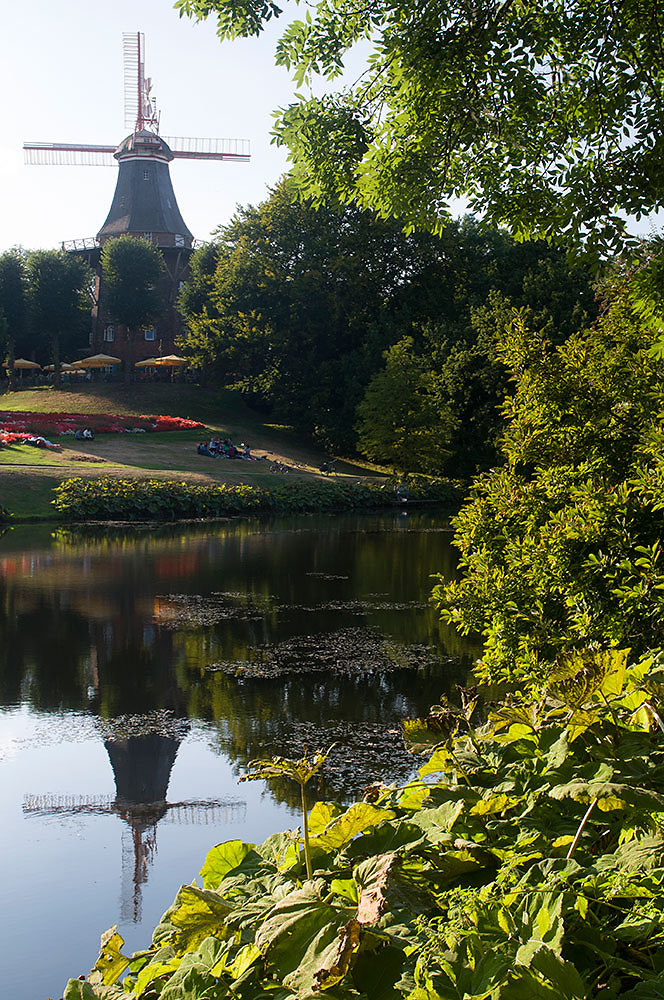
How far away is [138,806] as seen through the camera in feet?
23.3

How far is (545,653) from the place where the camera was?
740 centimetres

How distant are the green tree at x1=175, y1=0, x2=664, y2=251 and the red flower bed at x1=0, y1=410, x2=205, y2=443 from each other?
3232 cm

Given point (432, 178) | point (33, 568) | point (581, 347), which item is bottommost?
point (33, 568)

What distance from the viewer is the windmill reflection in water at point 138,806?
20.1 ft

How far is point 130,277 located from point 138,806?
5141 cm

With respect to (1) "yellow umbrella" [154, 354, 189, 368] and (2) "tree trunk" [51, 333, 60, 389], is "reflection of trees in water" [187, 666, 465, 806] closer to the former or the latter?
(1) "yellow umbrella" [154, 354, 189, 368]

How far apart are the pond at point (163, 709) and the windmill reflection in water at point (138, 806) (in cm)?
2

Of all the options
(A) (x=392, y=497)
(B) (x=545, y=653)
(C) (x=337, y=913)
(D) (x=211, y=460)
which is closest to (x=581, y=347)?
(B) (x=545, y=653)

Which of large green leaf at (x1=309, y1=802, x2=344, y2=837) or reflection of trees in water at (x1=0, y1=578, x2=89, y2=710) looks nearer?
large green leaf at (x1=309, y1=802, x2=344, y2=837)

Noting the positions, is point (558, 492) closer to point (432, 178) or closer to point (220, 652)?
point (432, 178)

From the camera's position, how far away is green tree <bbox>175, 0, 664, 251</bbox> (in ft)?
21.2

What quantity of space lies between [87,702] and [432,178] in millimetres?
6526

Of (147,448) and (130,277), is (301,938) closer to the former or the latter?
(147,448)

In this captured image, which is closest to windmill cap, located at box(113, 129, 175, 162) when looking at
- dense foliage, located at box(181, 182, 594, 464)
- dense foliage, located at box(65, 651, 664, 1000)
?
dense foliage, located at box(181, 182, 594, 464)
